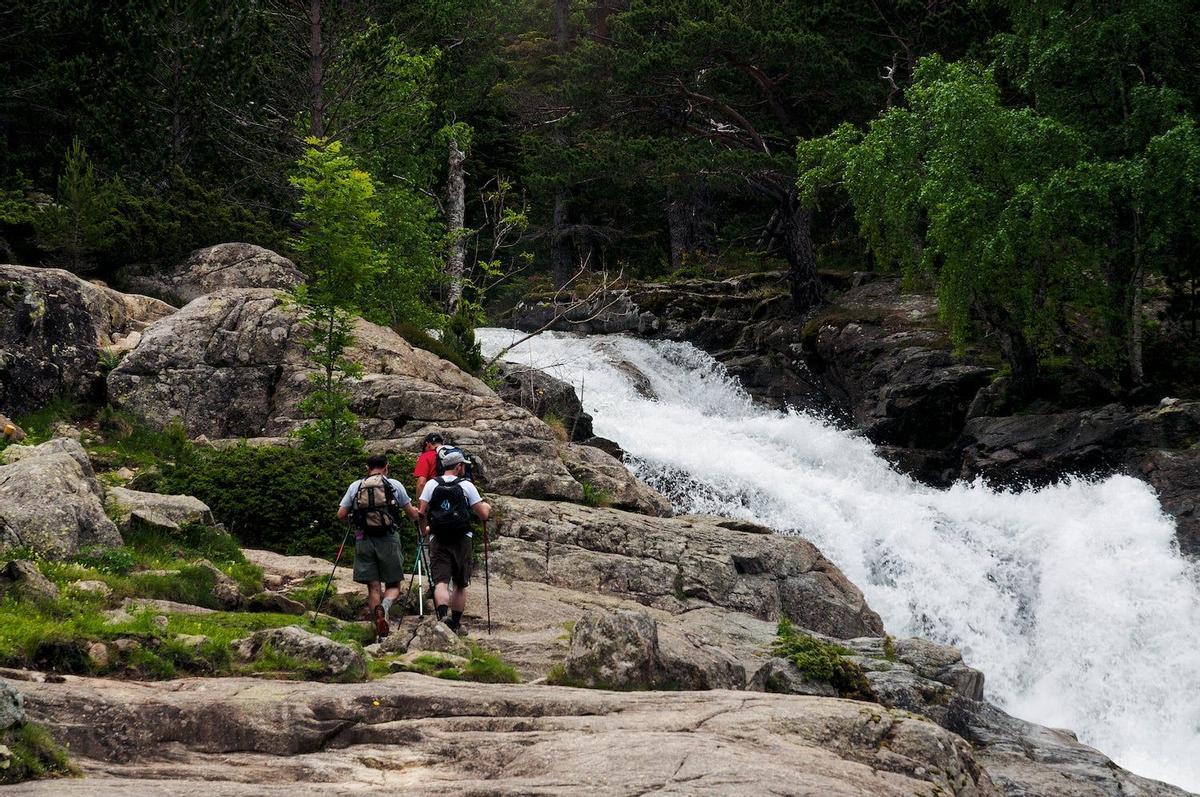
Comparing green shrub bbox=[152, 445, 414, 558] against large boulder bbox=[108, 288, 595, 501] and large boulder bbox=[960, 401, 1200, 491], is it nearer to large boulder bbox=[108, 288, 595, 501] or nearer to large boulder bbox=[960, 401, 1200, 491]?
large boulder bbox=[108, 288, 595, 501]

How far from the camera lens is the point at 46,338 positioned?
59.0 feet

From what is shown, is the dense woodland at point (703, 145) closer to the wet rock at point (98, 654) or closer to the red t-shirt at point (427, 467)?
the red t-shirt at point (427, 467)

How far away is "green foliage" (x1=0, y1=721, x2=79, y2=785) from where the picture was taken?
237 inches

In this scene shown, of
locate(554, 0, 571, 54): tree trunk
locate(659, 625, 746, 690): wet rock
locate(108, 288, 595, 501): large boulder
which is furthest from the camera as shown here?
locate(554, 0, 571, 54): tree trunk

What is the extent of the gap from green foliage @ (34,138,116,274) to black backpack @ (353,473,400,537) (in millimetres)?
13250

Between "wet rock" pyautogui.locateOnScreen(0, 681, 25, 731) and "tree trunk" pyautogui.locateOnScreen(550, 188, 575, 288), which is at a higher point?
"tree trunk" pyautogui.locateOnScreen(550, 188, 575, 288)

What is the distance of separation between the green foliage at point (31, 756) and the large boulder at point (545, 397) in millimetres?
18567

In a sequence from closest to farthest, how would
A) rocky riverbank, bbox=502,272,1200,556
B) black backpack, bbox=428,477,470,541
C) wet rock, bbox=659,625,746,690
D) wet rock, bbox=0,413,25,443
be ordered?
wet rock, bbox=659,625,746,690
black backpack, bbox=428,477,470,541
wet rock, bbox=0,413,25,443
rocky riverbank, bbox=502,272,1200,556

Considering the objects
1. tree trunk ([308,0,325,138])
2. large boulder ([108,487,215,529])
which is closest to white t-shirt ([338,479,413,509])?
large boulder ([108,487,215,529])

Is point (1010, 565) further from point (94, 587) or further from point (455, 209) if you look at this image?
point (455, 209)

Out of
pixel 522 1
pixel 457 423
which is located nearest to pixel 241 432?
pixel 457 423

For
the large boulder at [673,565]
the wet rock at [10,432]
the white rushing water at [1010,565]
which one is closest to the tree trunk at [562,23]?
the white rushing water at [1010,565]

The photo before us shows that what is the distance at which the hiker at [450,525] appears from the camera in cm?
1178

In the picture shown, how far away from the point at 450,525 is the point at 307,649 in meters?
2.94
